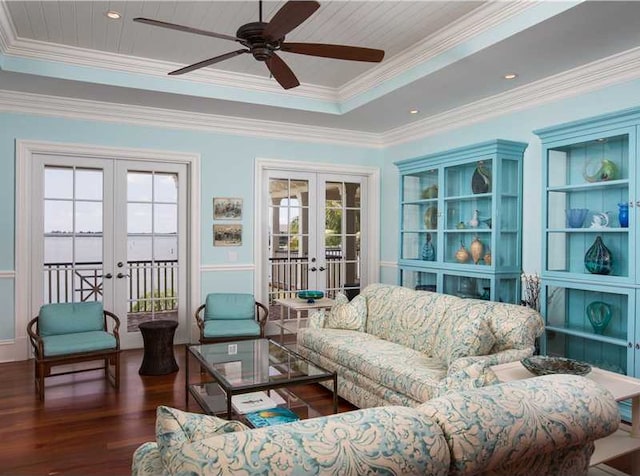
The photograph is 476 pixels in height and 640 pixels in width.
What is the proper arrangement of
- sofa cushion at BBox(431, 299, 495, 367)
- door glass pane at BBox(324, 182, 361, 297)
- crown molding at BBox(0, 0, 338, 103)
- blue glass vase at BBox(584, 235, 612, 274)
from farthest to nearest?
door glass pane at BBox(324, 182, 361, 297) < crown molding at BBox(0, 0, 338, 103) < blue glass vase at BBox(584, 235, 612, 274) < sofa cushion at BBox(431, 299, 495, 367)

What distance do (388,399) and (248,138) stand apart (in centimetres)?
383

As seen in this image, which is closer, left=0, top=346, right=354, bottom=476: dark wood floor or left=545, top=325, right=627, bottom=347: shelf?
left=0, top=346, right=354, bottom=476: dark wood floor

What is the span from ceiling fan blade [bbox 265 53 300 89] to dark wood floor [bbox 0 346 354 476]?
2427 mm

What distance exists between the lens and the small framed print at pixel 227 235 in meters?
5.72

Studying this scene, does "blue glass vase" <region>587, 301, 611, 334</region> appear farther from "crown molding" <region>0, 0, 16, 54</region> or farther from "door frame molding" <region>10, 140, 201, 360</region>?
"crown molding" <region>0, 0, 16, 54</region>

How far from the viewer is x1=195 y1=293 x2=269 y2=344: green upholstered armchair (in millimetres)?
4617

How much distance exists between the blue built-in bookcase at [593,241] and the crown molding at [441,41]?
1020mm

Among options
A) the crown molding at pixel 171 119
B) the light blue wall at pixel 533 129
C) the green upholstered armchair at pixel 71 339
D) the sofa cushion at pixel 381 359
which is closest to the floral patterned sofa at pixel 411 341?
the sofa cushion at pixel 381 359

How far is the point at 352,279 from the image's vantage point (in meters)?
6.67

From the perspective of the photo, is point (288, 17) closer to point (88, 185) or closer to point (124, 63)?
point (124, 63)

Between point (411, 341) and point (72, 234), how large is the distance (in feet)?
12.6

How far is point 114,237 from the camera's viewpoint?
532 centimetres

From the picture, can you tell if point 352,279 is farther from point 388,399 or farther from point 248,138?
point 388,399

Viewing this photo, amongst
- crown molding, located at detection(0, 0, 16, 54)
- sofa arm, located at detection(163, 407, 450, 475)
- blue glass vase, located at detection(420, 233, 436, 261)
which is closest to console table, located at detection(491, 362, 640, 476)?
sofa arm, located at detection(163, 407, 450, 475)
